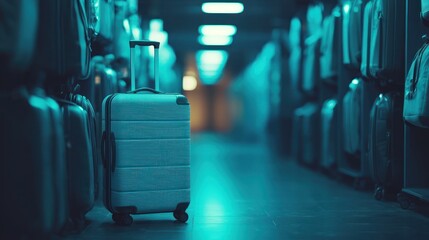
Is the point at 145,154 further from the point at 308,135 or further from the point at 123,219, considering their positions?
the point at 308,135

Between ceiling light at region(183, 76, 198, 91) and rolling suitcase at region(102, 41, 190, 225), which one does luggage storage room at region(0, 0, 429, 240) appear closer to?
rolling suitcase at region(102, 41, 190, 225)

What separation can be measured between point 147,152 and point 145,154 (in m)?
0.02

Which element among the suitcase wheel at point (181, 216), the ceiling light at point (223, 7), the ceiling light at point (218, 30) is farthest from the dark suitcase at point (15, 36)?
the ceiling light at point (218, 30)

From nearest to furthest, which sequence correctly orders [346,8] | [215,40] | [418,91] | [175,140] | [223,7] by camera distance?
1. [175,140]
2. [418,91]
3. [346,8]
4. [223,7]
5. [215,40]

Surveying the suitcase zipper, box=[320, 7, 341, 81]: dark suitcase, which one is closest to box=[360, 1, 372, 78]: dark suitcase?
box=[320, 7, 341, 81]: dark suitcase

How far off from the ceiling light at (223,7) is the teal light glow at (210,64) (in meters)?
7.54

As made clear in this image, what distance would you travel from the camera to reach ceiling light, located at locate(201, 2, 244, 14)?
12.1 metres

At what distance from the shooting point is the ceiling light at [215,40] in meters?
17.2

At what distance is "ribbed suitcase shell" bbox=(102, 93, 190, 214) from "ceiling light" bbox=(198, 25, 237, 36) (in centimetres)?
1177

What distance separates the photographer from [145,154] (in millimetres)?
3268

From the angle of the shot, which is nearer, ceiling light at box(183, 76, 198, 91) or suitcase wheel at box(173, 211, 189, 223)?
suitcase wheel at box(173, 211, 189, 223)

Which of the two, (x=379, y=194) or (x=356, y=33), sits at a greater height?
(x=356, y=33)

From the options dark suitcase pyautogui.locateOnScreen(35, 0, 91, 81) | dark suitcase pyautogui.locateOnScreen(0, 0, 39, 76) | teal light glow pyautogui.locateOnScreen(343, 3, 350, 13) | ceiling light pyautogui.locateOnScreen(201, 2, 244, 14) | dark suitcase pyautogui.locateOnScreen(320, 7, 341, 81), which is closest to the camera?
dark suitcase pyautogui.locateOnScreen(0, 0, 39, 76)

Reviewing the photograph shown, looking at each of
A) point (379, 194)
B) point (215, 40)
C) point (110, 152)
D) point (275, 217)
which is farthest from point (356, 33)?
point (215, 40)
